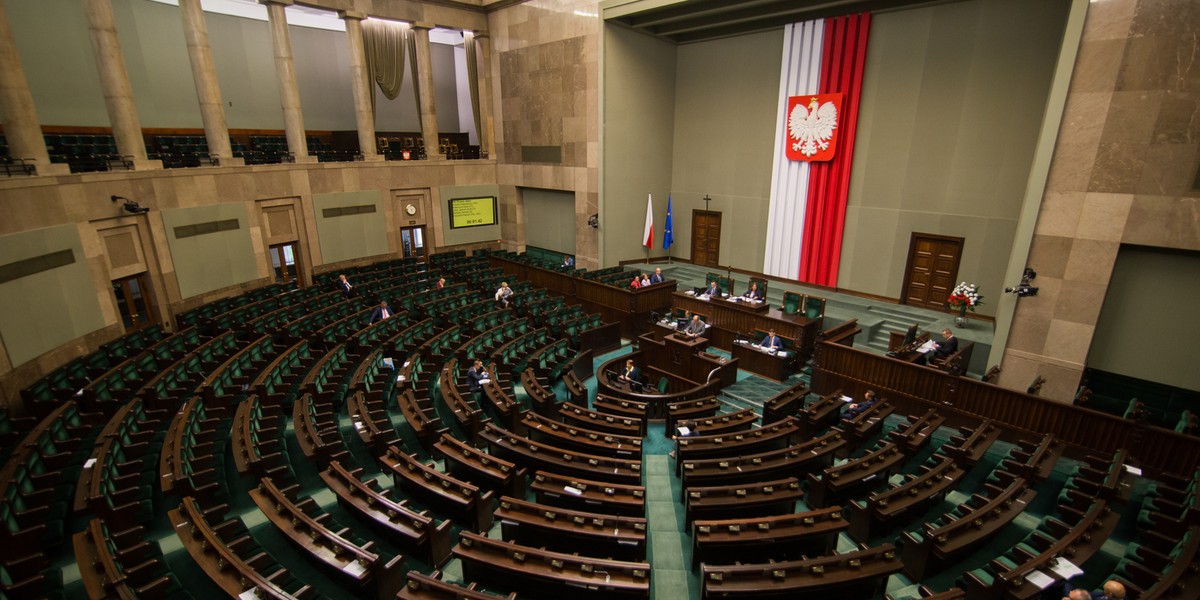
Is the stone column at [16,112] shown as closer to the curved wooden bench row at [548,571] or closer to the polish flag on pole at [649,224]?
the curved wooden bench row at [548,571]

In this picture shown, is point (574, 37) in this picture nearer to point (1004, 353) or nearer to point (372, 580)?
point (1004, 353)

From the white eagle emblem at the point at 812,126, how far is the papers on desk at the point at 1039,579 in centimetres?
1234

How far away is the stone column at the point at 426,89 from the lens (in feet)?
58.5

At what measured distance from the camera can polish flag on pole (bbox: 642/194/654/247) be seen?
17.9 meters

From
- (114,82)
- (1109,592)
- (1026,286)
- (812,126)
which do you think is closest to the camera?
(1109,592)

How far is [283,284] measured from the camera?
14422 mm

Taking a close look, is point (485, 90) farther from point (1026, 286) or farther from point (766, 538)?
point (766, 538)

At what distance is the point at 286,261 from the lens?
15539mm

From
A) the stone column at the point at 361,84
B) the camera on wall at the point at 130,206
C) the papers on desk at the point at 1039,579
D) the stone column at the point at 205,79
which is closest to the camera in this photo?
the papers on desk at the point at 1039,579

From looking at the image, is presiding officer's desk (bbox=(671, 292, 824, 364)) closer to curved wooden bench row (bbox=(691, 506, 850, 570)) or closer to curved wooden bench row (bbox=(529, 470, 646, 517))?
curved wooden bench row (bbox=(691, 506, 850, 570))

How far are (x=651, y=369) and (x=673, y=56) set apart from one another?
12.2m

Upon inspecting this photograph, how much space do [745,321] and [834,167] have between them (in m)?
5.83

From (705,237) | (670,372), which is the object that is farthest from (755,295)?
(705,237)

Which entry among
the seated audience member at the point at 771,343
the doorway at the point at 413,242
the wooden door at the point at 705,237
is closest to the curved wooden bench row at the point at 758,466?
the seated audience member at the point at 771,343
